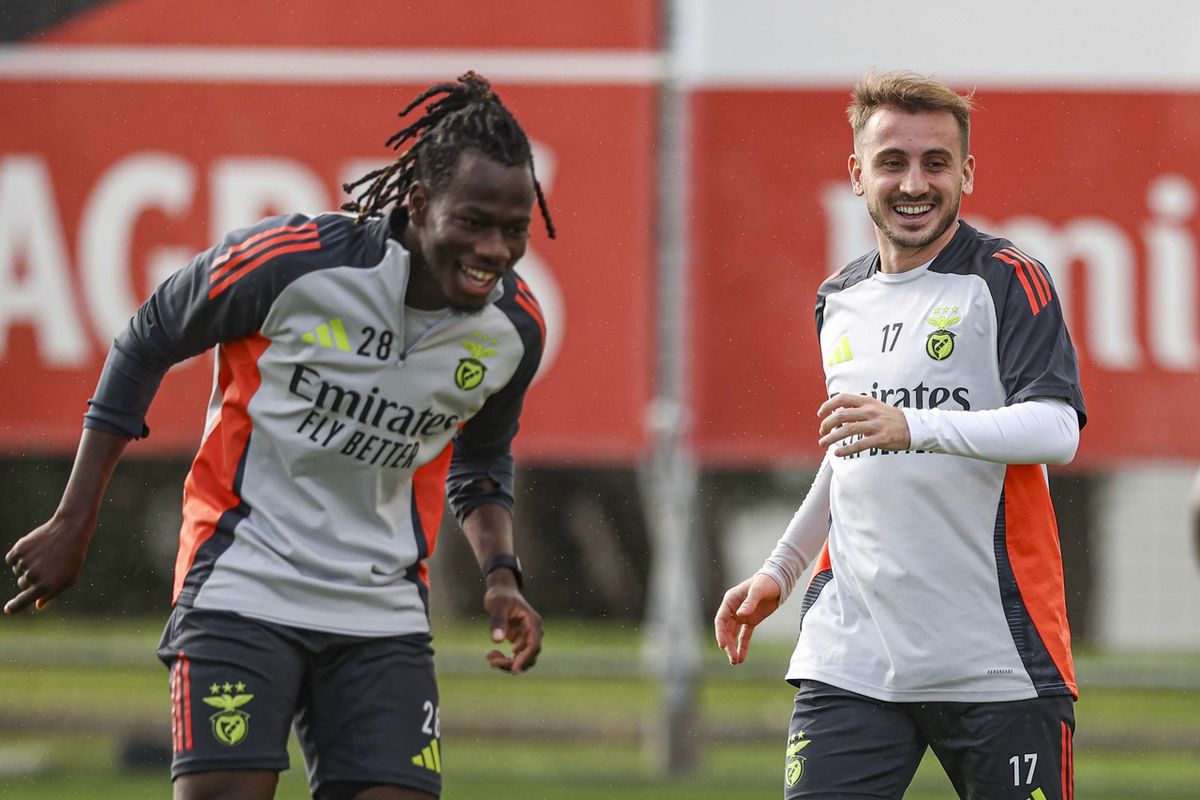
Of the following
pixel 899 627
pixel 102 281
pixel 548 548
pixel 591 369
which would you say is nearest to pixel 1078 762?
pixel 591 369

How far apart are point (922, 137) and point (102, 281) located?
4.62 m

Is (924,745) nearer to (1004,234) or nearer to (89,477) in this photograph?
(89,477)

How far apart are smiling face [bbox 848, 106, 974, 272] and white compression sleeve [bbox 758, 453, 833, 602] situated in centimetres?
51

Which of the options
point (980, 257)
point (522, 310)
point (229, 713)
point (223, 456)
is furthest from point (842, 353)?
point (229, 713)

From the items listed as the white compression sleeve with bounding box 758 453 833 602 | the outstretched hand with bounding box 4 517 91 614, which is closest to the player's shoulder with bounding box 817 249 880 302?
the white compression sleeve with bounding box 758 453 833 602

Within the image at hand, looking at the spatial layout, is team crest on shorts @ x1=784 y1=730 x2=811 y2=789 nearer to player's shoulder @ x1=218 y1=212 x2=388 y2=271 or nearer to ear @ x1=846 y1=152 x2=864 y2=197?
ear @ x1=846 y1=152 x2=864 y2=197

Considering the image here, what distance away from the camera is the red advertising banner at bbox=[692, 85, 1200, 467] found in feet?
23.6

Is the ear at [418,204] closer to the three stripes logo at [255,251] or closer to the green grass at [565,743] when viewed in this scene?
the three stripes logo at [255,251]

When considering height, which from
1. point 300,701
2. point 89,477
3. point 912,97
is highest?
point 912,97

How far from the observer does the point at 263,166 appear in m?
7.30

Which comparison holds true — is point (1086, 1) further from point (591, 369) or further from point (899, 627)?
point (899, 627)

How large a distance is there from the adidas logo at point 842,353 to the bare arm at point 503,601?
0.81 metres

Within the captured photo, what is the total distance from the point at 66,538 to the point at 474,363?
0.86 meters

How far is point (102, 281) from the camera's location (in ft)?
23.8
